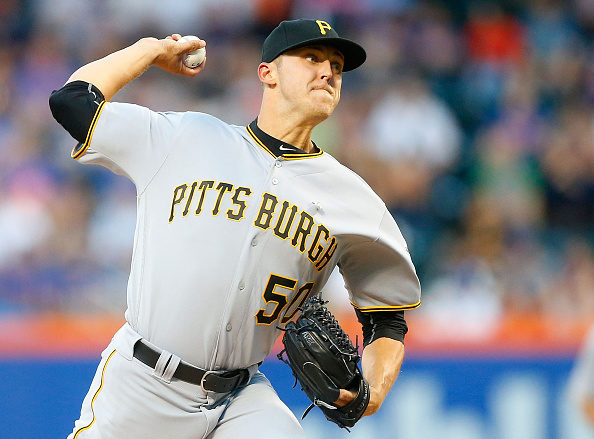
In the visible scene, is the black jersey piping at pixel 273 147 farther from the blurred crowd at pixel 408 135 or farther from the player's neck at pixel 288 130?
the blurred crowd at pixel 408 135

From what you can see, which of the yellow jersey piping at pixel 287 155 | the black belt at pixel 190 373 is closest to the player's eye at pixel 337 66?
the yellow jersey piping at pixel 287 155

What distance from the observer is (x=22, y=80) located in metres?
8.30

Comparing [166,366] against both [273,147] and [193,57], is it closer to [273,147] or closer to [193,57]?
A: [273,147]

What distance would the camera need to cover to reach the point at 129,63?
3246 millimetres

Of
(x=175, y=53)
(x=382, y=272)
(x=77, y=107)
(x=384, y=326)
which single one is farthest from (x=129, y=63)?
(x=384, y=326)

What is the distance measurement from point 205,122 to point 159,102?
16.8 feet

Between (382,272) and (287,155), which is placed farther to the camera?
(382,272)

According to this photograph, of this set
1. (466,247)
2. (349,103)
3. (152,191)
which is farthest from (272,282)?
(349,103)

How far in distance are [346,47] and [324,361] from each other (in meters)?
1.21

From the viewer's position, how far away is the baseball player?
3.00 metres

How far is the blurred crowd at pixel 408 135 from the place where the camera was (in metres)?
6.93

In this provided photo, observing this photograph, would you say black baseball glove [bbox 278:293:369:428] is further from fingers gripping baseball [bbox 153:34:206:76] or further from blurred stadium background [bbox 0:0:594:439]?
blurred stadium background [bbox 0:0:594:439]

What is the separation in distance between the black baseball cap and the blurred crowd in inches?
126

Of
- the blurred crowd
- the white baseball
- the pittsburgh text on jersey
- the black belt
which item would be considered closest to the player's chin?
the pittsburgh text on jersey
